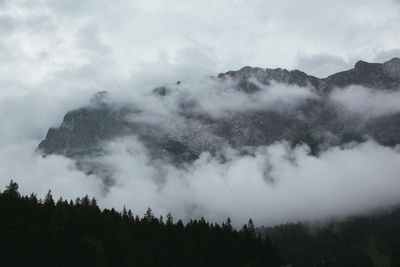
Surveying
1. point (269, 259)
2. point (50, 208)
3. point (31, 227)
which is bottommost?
point (269, 259)

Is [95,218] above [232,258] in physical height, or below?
above

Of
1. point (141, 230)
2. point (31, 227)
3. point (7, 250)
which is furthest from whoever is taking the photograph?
point (141, 230)

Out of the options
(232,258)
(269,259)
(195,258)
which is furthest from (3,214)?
(269,259)

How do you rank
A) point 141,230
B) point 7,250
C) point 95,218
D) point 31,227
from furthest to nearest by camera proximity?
point 141,230 → point 95,218 → point 31,227 → point 7,250

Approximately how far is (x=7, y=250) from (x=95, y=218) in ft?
101

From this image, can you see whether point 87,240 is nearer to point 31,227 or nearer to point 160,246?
point 31,227

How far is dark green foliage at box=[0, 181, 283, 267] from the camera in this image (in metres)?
109

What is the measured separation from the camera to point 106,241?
395 feet

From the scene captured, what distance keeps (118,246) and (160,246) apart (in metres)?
18.4

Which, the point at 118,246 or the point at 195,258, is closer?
the point at 118,246

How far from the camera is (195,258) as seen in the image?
13075 centimetres

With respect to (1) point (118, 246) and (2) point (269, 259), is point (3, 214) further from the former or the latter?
(2) point (269, 259)

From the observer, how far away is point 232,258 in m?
138

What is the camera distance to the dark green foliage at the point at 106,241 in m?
109
